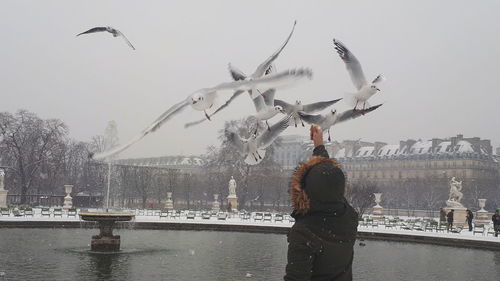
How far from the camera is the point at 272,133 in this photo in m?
6.96

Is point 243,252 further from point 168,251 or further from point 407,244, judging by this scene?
point 407,244

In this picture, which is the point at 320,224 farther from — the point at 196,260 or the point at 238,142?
the point at 196,260

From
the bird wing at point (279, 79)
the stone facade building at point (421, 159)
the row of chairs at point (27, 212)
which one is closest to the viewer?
the bird wing at point (279, 79)

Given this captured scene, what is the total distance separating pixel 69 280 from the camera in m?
11.4

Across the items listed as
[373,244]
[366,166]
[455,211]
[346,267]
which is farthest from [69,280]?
[366,166]

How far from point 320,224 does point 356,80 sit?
13.2 ft

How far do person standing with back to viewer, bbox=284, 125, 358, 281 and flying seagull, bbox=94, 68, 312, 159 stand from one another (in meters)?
2.50

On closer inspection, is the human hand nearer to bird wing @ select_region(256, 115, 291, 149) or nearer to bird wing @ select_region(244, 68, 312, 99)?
bird wing @ select_region(244, 68, 312, 99)

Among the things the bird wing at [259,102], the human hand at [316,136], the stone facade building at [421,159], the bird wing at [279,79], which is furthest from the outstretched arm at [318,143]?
the stone facade building at [421,159]

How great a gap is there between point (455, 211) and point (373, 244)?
14.8 metres

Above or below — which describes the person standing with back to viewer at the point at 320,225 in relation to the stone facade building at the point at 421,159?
below

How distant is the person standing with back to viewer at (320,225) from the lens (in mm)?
3121

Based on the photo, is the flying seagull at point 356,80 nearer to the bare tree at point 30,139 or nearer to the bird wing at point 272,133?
the bird wing at point 272,133

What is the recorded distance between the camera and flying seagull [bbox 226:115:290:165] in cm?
691
